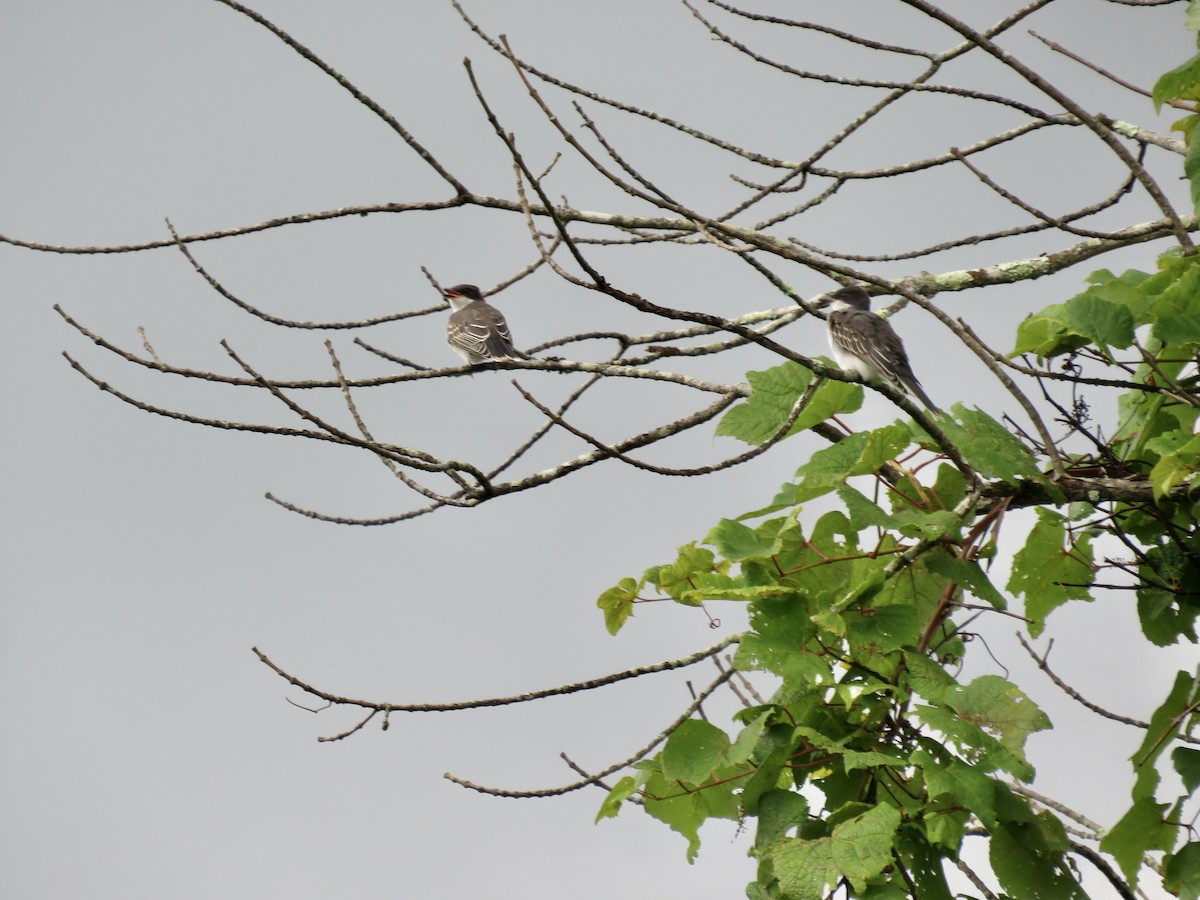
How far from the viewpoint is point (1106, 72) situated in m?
4.48

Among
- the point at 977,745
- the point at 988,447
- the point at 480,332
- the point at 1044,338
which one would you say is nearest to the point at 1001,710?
the point at 977,745

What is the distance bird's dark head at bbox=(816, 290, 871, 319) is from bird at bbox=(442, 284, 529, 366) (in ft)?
9.36

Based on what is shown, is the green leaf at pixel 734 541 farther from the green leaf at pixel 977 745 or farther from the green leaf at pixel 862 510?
the green leaf at pixel 977 745

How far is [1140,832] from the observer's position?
144 inches

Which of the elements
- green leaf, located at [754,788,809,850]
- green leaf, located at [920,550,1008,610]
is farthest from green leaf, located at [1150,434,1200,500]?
green leaf, located at [754,788,809,850]

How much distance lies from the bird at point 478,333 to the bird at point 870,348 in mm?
3234

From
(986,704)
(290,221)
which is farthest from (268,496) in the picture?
(986,704)

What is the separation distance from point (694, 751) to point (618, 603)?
658 mm

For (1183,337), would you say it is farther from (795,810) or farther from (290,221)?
(290,221)

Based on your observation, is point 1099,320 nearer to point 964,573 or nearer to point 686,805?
point 964,573

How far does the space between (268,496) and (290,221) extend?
1484 millimetres

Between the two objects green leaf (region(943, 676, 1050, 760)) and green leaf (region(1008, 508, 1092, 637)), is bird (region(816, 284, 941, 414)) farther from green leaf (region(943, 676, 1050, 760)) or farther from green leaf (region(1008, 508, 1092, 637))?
green leaf (region(943, 676, 1050, 760))

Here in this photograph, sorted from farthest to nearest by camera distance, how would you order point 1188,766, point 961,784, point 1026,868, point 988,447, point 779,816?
1. point 988,447
2. point 1188,766
3. point 1026,868
4. point 779,816
5. point 961,784

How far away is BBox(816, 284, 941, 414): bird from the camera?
793cm
